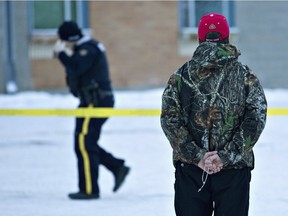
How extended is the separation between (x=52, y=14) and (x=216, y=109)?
1281 cm

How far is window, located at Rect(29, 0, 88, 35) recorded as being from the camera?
17078 millimetres

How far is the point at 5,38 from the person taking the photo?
1692cm

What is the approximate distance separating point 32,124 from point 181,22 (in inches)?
174

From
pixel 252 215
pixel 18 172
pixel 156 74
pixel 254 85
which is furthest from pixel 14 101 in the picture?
pixel 254 85

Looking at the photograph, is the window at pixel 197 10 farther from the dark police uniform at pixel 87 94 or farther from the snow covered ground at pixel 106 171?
the dark police uniform at pixel 87 94

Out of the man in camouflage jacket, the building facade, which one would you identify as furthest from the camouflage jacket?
the building facade

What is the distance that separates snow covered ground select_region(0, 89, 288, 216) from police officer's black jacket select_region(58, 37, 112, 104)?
1.06 m

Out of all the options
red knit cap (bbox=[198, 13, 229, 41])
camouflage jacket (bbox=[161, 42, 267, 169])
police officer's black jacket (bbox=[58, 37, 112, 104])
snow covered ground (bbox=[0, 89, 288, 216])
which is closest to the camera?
camouflage jacket (bbox=[161, 42, 267, 169])

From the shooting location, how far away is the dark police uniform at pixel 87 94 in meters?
8.03

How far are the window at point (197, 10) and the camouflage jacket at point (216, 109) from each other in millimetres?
12633

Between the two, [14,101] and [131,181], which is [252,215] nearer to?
[131,181]

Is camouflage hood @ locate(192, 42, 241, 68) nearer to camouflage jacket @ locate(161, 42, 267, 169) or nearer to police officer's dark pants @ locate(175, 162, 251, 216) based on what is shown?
camouflage jacket @ locate(161, 42, 267, 169)

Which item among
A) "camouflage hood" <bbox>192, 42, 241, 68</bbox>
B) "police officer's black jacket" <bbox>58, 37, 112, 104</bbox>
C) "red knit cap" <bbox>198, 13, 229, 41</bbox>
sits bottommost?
"police officer's black jacket" <bbox>58, 37, 112, 104</bbox>

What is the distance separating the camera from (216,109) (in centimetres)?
467
